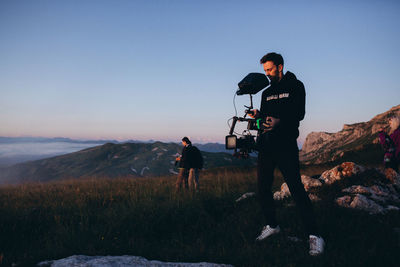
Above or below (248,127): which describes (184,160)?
below

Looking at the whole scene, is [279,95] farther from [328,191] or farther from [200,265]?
[328,191]

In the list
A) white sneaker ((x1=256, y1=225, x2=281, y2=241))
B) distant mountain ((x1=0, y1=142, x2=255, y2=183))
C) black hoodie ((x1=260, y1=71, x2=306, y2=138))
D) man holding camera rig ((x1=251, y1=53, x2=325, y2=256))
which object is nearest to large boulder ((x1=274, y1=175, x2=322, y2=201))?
white sneaker ((x1=256, y1=225, x2=281, y2=241))

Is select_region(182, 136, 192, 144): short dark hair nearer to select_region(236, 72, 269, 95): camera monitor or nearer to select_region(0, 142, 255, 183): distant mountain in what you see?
select_region(236, 72, 269, 95): camera monitor

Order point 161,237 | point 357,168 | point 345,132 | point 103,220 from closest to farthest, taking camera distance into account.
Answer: point 161,237 → point 103,220 → point 357,168 → point 345,132

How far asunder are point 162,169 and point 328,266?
147 metres

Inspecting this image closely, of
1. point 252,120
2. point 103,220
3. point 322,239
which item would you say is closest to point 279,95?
point 252,120

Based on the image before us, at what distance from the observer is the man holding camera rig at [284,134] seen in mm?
3078

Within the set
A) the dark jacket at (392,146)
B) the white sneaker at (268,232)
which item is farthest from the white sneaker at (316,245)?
the dark jacket at (392,146)

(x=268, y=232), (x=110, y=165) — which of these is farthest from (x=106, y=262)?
(x=110, y=165)

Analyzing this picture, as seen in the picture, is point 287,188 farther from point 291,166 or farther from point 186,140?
point 186,140

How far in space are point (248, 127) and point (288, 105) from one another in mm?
598

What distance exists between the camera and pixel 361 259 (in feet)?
9.08

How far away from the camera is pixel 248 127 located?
10.5 feet

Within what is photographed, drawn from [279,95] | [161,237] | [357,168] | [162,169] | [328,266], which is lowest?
[162,169]
